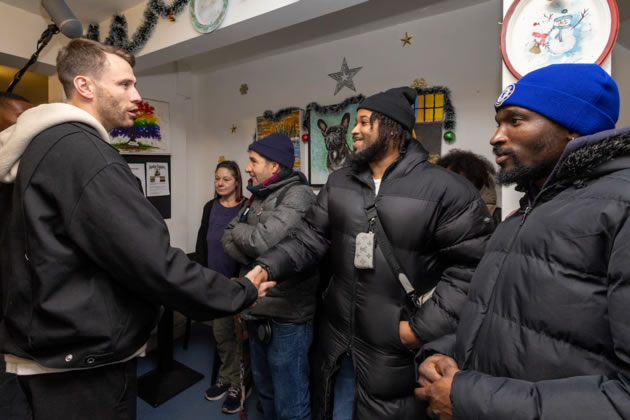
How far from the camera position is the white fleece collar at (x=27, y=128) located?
965 mm

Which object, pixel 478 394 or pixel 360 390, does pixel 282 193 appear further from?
pixel 478 394

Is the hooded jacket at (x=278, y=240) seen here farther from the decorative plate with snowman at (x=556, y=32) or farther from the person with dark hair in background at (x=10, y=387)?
the person with dark hair in background at (x=10, y=387)

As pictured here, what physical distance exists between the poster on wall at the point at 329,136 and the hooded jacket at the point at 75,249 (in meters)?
2.02

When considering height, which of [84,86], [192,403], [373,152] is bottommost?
[192,403]

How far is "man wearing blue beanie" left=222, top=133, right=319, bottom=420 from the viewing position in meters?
1.68

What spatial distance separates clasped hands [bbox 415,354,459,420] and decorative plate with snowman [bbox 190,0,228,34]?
208 cm

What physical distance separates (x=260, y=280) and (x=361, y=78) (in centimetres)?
202

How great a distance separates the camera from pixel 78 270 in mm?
946

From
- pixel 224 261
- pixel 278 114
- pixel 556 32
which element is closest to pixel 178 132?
pixel 278 114

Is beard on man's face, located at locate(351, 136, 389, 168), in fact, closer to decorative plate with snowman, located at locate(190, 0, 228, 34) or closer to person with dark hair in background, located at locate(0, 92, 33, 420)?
decorative plate with snowman, located at locate(190, 0, 228, 34)

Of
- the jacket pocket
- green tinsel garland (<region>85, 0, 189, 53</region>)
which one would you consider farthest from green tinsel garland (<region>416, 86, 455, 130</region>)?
green tinsel garland (<region>85, 0, 189, 53</region>)

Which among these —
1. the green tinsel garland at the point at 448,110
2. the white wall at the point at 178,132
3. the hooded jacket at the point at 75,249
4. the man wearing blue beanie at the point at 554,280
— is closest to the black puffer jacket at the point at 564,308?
the man wearing blue beanie at the point at 554,280

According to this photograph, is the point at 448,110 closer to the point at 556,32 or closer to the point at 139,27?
the point at 556,32

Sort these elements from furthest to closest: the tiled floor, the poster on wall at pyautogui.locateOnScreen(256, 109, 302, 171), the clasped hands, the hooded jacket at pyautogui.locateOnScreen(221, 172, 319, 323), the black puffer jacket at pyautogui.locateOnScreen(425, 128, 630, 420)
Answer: the poster on wall at pyautogui.locateOnScreen(256, 109, 302, 171) → the tiled floor → the hooded jacket at pyautogui.locateOnScreen(221, 172, 319, 323) → the clasped hands → the black puffer jacket at pyautogui.locateOnScreen(425, 128, 630, 420)
